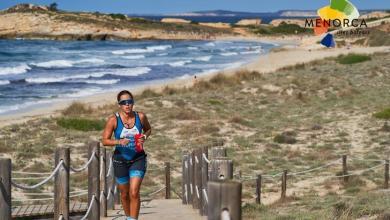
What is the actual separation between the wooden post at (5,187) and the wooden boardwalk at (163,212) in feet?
12.4

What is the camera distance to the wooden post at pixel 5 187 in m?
5.38

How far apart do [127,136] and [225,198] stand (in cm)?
371

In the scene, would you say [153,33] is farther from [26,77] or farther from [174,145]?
[174,145]

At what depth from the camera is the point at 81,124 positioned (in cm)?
2072

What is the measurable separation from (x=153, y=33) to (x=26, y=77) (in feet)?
260

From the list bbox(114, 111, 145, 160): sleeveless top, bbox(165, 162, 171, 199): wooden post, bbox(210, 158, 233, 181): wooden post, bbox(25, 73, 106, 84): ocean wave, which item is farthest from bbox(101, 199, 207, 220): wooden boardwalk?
bbox(25, 73, 106, 84): ocean wave

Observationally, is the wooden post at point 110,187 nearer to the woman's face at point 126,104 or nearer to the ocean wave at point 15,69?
the woman's face at point 126,104

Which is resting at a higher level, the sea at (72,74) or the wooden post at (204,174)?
the wooden post at (204,174)

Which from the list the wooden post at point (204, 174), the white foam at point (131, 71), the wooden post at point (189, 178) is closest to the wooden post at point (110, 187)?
the wooden post at point (189, 178)

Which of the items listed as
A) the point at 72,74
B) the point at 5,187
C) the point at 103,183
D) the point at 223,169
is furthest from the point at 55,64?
the point at 5,187

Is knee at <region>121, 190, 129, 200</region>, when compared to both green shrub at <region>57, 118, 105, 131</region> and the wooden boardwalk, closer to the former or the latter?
the wooden boardwalk

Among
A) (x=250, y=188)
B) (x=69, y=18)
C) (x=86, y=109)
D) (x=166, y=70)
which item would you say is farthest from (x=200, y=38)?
(x=250, y=188)

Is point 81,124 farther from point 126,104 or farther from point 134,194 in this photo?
point 126,104

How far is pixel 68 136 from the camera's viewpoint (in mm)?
19172
